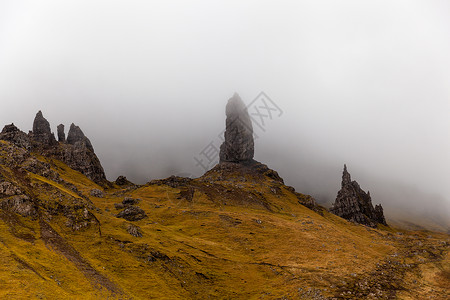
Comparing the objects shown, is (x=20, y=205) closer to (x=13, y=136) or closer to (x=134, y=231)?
(x=134, y=231)

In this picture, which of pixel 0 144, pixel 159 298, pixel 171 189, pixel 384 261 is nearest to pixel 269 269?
pixel 159 298

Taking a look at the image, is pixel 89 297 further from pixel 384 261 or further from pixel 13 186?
pixel 384 261

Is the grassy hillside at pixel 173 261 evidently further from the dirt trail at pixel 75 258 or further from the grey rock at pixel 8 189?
the grey rock at pixel 8 189

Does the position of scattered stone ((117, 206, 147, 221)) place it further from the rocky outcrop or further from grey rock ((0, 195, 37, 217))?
the rocky outcrop

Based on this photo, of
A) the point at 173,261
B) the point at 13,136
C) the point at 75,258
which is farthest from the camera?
the point at 13,136

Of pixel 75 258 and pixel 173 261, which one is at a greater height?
pixel 75 258

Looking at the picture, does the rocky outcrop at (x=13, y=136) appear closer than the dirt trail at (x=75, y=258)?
No

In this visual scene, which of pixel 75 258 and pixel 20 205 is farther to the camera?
pixel 20 205

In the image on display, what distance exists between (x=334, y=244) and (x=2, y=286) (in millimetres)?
101130

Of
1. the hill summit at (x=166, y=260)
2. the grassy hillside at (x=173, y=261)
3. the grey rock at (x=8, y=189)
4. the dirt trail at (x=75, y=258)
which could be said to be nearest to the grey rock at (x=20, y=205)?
the hill summit at (x=166, y=260)

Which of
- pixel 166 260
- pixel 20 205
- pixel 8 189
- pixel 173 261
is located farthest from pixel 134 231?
pixel 8 189

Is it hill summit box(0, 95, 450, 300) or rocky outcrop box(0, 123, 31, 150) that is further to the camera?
rocky outcrop box(0, 123, 31, 150)

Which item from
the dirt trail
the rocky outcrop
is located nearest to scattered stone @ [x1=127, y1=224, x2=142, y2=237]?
the dirt trail

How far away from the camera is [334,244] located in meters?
101
